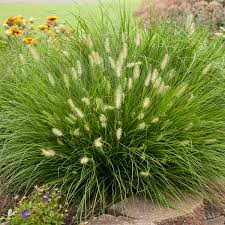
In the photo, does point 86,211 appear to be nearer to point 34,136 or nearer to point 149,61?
point 34,136

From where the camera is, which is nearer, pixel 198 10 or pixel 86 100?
pixel 86 100

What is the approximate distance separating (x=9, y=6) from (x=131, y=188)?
1522 cm

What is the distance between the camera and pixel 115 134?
10.4 ft

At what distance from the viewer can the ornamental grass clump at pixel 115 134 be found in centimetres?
316

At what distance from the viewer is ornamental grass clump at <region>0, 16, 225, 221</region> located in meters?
3.16

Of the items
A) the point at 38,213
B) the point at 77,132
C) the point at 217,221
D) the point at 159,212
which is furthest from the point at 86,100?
the point at 217,221

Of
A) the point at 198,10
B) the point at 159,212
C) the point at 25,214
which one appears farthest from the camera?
the point at 198,10

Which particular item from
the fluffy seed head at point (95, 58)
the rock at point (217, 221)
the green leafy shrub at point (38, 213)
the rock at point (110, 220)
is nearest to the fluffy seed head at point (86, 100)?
the fluffy seed head at point (95, 58)

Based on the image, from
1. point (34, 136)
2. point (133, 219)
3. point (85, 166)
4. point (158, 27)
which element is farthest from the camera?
point (158, 27)

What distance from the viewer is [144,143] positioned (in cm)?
319

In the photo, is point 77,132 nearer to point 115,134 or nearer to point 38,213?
point 115,134

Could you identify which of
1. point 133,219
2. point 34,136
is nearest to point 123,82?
point 34,136

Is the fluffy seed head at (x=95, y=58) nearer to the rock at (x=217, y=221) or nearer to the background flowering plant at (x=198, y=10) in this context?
the rock at (x=217, y=221)

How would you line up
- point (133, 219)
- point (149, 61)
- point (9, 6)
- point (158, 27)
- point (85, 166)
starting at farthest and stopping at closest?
1. point (9, 6)
2. point (158, 27)
3. point (149, 61)
4. point (85, 166)
5. point (133, 219)
